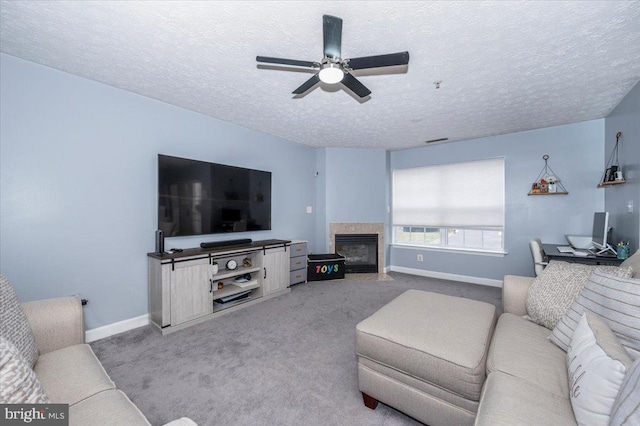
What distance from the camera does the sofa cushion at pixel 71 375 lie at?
1.09m

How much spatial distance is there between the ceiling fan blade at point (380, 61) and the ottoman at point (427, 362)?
1737mm

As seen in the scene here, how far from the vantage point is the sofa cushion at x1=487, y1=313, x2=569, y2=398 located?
1172 millimetres

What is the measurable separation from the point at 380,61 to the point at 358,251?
3.95 metres

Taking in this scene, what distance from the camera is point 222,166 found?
11.2ft

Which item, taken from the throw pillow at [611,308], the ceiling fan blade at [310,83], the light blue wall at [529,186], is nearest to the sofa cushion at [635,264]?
the throw pillow at [611,308]

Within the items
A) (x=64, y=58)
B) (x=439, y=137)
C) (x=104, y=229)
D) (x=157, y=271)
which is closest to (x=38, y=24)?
(x=64, y=58)

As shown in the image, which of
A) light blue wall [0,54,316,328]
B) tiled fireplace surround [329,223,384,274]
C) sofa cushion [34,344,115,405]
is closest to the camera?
sofa cushion [34,344,115,405]

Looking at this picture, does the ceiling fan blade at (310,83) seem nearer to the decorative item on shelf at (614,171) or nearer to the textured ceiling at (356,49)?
the textured ceiling at (356,49)

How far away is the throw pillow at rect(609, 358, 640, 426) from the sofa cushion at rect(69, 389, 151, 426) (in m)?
1.52

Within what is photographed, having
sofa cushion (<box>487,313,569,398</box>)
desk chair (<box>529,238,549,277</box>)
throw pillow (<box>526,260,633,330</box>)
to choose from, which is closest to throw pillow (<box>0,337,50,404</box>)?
sofa cushion (<box>487,313,569,398</box>)

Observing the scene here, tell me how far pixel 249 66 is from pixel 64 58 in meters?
1.52

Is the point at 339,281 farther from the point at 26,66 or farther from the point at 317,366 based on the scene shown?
the point at 26,66

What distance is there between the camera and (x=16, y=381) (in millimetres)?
766

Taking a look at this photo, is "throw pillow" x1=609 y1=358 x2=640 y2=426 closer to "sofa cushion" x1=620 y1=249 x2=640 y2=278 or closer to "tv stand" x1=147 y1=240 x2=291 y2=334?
"sofa cushion" x1=620 y1=249 x2=640 y2=278
